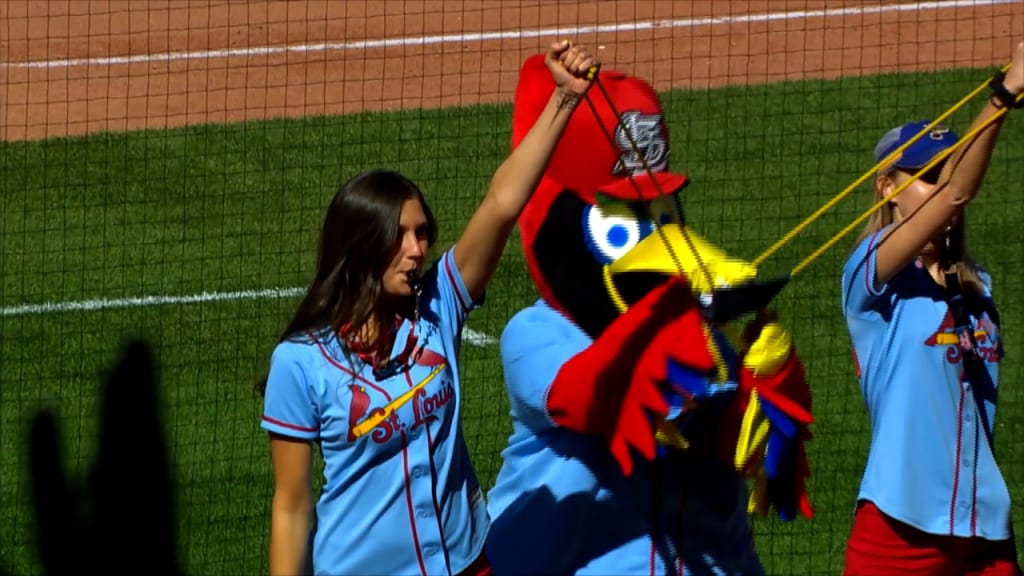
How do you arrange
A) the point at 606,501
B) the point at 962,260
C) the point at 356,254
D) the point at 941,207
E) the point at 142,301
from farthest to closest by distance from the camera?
the point at 142,301, the point at 962,260, the point at 941,207, the point at 356,254, the point at 606,501

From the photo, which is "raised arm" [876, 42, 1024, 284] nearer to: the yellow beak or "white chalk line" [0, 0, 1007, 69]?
the yellow beak

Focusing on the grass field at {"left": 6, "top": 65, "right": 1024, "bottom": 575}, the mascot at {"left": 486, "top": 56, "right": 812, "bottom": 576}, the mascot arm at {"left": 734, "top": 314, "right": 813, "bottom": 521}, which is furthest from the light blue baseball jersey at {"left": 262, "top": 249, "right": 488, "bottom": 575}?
the grass field at {"left": 6, "top": 65, "right": 1024, "bottom": 575}

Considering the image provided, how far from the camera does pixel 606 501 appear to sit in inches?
132

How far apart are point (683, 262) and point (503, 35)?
8092 millimetres

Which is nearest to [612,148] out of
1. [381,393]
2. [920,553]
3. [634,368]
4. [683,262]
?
[683,262]

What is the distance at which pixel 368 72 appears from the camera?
10797 millimetres

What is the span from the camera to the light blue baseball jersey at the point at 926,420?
4.09 metres

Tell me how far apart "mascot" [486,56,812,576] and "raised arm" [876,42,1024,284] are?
0.80 m

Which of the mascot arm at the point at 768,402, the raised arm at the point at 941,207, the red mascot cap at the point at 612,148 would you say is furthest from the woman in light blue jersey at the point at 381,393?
the raised arm at the point at 941,207

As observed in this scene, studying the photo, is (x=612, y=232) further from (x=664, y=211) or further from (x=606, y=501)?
(x=606, y=501)

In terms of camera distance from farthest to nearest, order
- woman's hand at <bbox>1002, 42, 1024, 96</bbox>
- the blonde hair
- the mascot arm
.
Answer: the blonde hair → woman's hand at <bbox>1002, 42, 1024, 96</bbox> → the mascot arm

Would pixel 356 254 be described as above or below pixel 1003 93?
below

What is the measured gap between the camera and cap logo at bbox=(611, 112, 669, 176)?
3404 millimetres

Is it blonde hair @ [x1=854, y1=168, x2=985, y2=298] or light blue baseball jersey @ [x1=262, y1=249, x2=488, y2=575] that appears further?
blonde hair @ [x1=854, y1=168, x2=985, y2=298]
